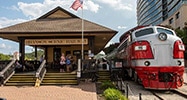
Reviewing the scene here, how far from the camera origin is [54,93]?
13.3m

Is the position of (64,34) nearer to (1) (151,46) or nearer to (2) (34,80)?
(2) (34,80)

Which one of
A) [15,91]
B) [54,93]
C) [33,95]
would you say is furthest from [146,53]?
[15,91]

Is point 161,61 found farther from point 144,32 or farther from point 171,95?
point 144,32

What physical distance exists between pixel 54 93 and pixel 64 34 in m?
6.94

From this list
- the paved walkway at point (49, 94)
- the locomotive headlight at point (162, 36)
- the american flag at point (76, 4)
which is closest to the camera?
the paved walkway at point (49, 94)

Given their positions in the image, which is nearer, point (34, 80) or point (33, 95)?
point (33, 95)

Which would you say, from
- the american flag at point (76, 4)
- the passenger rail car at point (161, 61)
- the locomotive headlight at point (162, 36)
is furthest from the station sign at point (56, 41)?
the locomotive headlight at point (162, 36)

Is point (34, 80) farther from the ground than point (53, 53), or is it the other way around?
point (53, 53)

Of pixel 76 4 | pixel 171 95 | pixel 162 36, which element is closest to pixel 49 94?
pixel 171 95

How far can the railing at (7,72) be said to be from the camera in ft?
53.4

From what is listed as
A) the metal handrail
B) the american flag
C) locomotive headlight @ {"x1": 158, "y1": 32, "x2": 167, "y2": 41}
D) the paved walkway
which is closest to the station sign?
the metal handrail

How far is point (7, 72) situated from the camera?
17172 mm

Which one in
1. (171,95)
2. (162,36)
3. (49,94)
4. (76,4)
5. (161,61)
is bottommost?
(171,95)

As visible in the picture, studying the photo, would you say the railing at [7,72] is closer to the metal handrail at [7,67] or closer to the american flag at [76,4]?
the metal handrail at [7,67]
